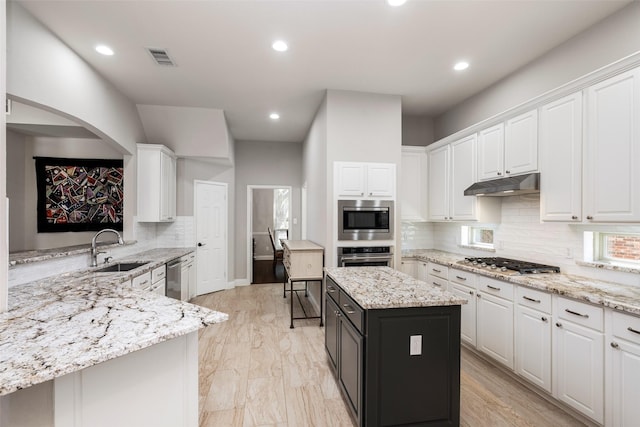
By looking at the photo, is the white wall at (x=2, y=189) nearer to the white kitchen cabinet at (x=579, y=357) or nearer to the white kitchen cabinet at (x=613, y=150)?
the white kitchen cabinet at (x=579, y=357)

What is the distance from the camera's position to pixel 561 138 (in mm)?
2447

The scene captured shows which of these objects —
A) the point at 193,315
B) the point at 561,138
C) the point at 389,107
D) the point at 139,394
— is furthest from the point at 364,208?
the point at 139,394

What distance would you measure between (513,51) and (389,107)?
1.44 m

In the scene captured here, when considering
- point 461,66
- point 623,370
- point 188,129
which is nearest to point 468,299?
point 623,370

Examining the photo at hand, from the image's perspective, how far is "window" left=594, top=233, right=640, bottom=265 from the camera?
2.26 meters

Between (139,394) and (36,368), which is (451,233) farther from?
(36,368)

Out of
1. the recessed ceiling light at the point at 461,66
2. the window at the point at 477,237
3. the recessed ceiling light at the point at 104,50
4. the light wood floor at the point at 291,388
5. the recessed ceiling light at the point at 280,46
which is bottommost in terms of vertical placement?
the light wood floor at the point at 291,388

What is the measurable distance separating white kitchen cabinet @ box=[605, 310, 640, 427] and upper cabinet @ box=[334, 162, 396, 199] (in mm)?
2440

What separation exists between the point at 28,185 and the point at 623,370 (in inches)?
240

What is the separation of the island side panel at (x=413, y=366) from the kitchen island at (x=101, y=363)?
944 millimetres

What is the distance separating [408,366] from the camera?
5.74ft

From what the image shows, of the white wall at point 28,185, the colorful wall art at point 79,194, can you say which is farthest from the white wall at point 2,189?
the colorful wall art at point 79,194

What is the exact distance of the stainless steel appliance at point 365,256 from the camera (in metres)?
3.74

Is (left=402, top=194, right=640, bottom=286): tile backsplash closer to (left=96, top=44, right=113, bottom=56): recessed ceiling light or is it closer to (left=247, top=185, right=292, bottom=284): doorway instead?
(left=96, top=44, right=113, bottom=56): recessed ceiling light
